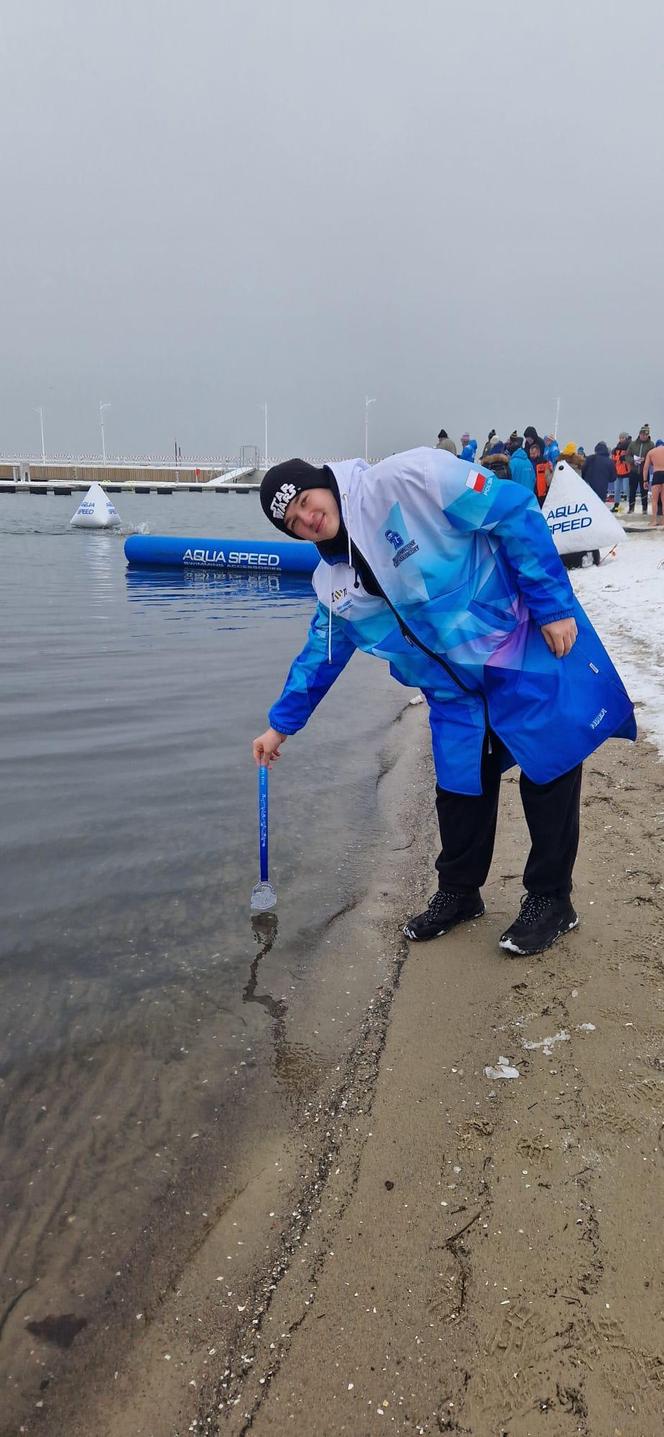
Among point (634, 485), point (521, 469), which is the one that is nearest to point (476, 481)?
point (521, 469)

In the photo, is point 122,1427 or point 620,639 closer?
point 122,1427

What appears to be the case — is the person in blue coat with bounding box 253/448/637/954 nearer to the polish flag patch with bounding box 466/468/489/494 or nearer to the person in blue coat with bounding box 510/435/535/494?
the polish flag patch with bounding box 466/468/489/494

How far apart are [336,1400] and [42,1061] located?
148cm

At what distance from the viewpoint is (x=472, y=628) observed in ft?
9.00

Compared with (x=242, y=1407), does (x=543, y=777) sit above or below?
above

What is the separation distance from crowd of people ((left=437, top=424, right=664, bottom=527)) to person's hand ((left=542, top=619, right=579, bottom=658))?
7.36 meters

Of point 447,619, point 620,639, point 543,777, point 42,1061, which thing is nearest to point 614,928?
point 543,777

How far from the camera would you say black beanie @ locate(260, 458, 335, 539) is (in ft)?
8.51

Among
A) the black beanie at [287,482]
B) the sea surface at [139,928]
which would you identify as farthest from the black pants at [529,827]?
the black beanie at [287,482]

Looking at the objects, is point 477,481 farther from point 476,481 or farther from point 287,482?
point 287,482

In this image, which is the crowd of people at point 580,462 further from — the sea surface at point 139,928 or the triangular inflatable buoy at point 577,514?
the sea surface at point 139,928

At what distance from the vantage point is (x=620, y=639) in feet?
25.3

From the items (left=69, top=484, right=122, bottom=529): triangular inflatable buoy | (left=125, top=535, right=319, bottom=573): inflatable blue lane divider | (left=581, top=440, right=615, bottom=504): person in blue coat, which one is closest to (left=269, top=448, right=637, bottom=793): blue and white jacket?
(left=581, top=440, right=615, bottom=504): person in blue coat

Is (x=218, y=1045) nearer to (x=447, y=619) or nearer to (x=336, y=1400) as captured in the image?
(x=336, y=1400)
